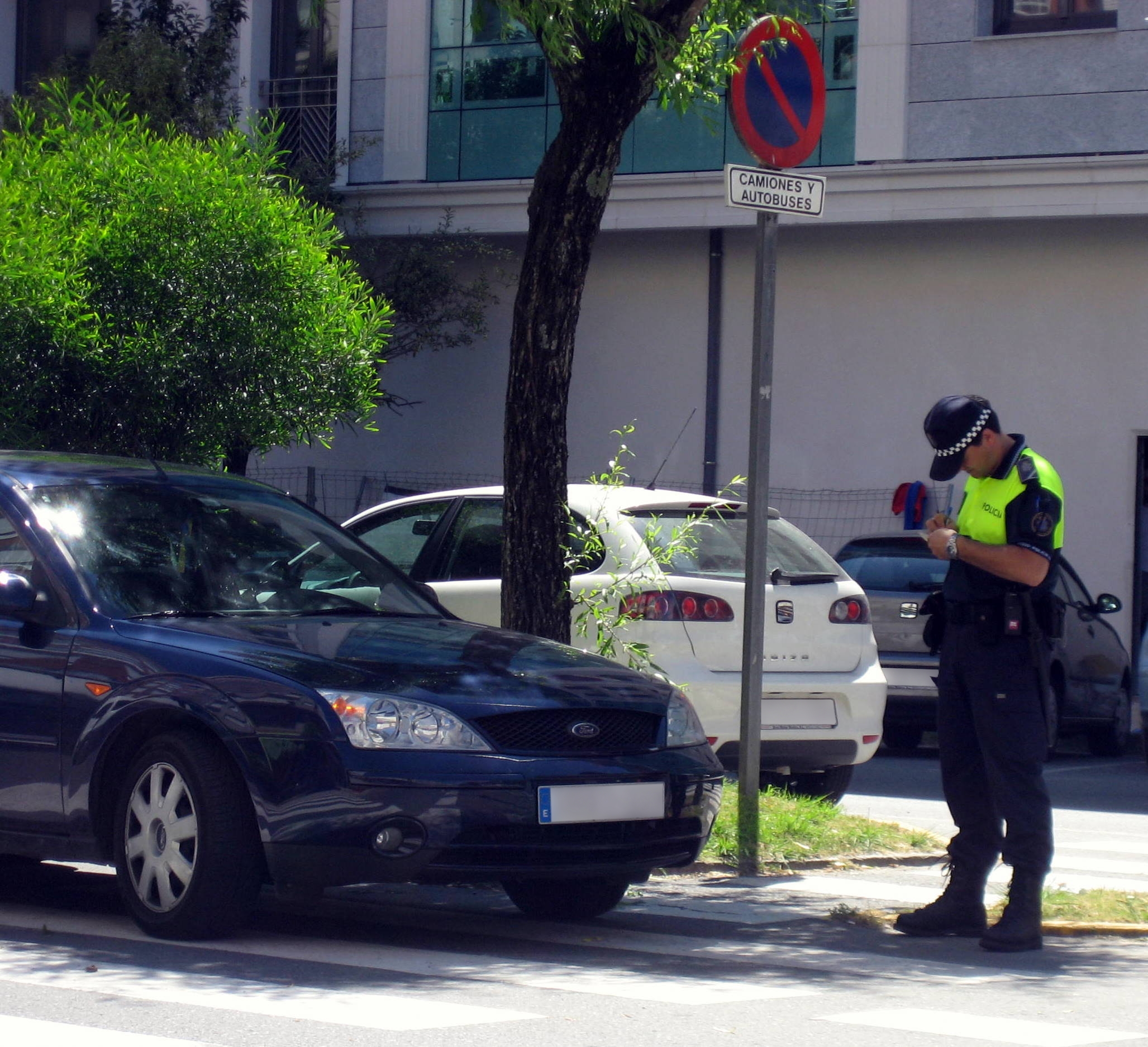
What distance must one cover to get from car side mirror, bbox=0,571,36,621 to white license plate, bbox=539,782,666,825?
1819 mm

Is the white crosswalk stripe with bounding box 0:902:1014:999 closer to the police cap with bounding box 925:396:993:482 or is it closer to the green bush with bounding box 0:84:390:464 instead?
the police cap with bounding box 925:396:993:482

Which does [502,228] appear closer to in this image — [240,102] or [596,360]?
[596,360]

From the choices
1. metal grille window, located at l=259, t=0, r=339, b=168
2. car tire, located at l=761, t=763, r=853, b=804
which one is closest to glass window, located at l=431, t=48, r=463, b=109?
metal grille window, located at l=259, t=0, r=339, b=168

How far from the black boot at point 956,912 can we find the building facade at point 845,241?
37.3ft

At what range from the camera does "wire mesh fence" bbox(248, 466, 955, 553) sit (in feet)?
58.7

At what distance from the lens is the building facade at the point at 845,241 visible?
16828 millimetres

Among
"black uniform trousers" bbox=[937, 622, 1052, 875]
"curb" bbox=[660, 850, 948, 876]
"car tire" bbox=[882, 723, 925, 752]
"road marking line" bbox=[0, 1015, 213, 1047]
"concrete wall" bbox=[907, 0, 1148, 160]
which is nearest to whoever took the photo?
"road marking line" bbox=[0, 1015, 213, 1047]

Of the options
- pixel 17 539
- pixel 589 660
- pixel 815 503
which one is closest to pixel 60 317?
pixel 17 539

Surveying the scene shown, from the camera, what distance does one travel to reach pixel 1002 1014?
4906 mm

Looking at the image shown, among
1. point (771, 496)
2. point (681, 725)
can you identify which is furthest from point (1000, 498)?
point (771, 496)

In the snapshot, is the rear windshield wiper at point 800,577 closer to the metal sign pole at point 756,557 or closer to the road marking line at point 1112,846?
the metal sign pole at point 756,557

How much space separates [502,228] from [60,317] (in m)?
10.9

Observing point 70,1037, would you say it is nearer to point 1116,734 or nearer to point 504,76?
point 1116,734

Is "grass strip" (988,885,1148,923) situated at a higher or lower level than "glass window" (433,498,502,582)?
lower
